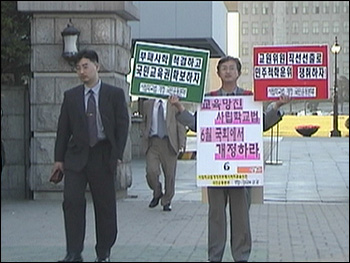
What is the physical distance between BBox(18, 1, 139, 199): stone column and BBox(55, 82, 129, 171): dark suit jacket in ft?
14.9

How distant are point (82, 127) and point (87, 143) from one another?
147 millimetres

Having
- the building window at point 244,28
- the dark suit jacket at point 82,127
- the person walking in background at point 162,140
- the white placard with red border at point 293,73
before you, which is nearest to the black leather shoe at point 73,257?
the dark suit jacket at point 82,127

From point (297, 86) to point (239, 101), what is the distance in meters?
0.52

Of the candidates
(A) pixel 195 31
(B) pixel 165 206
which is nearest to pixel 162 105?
(B) pixel 165 206

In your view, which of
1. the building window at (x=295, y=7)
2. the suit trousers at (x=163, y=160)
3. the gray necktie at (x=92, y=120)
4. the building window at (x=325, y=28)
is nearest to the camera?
the gray necktie at (x=92, y=120)

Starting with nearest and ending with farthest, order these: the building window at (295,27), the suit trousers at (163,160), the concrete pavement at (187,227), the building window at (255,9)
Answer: the concrete pavement at (187,227) < the suit trousers at (163,160) < the building window at (255,9) < the building window at (295,27)

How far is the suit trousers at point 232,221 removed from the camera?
7246mm

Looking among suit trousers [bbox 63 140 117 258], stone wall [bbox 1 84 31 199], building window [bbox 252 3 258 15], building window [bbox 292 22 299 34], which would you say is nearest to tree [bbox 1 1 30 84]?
stone wall [bbox 1 84 31 199]

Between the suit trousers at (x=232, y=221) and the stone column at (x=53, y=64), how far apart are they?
5032mm

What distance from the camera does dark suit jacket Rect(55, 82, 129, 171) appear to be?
724cm

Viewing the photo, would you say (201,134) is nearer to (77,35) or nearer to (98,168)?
(98,168)

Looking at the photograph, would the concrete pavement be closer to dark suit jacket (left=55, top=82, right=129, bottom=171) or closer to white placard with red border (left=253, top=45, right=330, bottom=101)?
dark suit jacket (left=55, top=82, right=129, bottom=171)

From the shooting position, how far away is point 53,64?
39.4 feet

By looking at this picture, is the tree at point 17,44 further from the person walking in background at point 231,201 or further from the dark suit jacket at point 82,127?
the person walking in background at point 231,201
